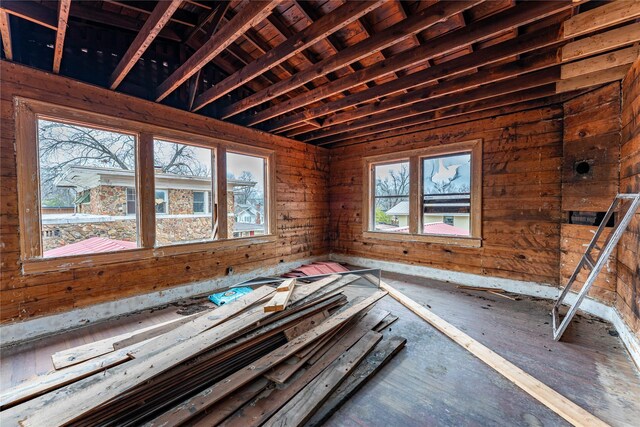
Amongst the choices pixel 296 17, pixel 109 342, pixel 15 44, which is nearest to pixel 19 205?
pixel 15 44

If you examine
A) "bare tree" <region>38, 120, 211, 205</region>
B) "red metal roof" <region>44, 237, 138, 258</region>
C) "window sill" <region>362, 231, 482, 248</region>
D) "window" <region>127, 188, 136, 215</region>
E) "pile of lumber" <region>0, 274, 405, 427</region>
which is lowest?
"pile of lumber" <region>0, 274, 405, 427</region>

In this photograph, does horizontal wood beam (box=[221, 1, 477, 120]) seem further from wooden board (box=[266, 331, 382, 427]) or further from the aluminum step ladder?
wooden board (box=[266, 331, 382, 427])

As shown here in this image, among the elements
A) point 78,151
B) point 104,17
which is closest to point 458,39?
point 104,17

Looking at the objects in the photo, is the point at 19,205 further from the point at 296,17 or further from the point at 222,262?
the point at 296,17

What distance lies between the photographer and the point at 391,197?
17.1ft

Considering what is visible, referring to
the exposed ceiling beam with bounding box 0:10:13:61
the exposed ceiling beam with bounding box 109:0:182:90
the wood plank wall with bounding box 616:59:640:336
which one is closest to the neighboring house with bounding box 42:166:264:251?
the exposed ceiling beam with bounding box 0:10:13:61

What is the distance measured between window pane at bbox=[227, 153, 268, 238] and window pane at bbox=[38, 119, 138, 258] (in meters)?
1.51

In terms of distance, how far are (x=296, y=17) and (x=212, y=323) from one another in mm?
3094

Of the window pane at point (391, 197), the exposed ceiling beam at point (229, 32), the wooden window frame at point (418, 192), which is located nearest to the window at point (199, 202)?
the exposed ceiling beam at point (229, 32)

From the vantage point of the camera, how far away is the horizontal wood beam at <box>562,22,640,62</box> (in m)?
2.13

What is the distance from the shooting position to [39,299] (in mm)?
2646

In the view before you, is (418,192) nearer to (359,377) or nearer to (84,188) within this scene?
(359,377)

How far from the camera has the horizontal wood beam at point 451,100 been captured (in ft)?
9.41

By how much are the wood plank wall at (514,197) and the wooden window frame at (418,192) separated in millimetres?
89
